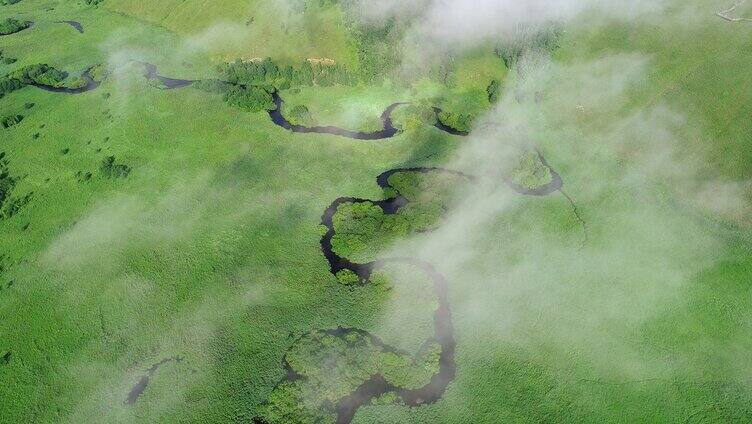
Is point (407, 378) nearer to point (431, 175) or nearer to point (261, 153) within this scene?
point (431, 175)

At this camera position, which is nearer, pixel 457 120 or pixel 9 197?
pixel 9 197

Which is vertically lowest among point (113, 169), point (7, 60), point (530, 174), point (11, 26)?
point (530, 174)

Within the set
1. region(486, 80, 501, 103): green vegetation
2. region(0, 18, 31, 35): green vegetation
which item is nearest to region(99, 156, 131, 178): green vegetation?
region(486, 80, 501, 103): green vegetation

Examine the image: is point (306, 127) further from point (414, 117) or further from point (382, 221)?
point (382, 221)

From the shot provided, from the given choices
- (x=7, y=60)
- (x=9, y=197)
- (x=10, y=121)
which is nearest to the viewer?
(x=9, y=197)

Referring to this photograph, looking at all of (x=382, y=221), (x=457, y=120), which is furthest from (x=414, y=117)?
(x=382, y=221)

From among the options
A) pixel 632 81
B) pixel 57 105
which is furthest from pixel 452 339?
pixel 57 105
